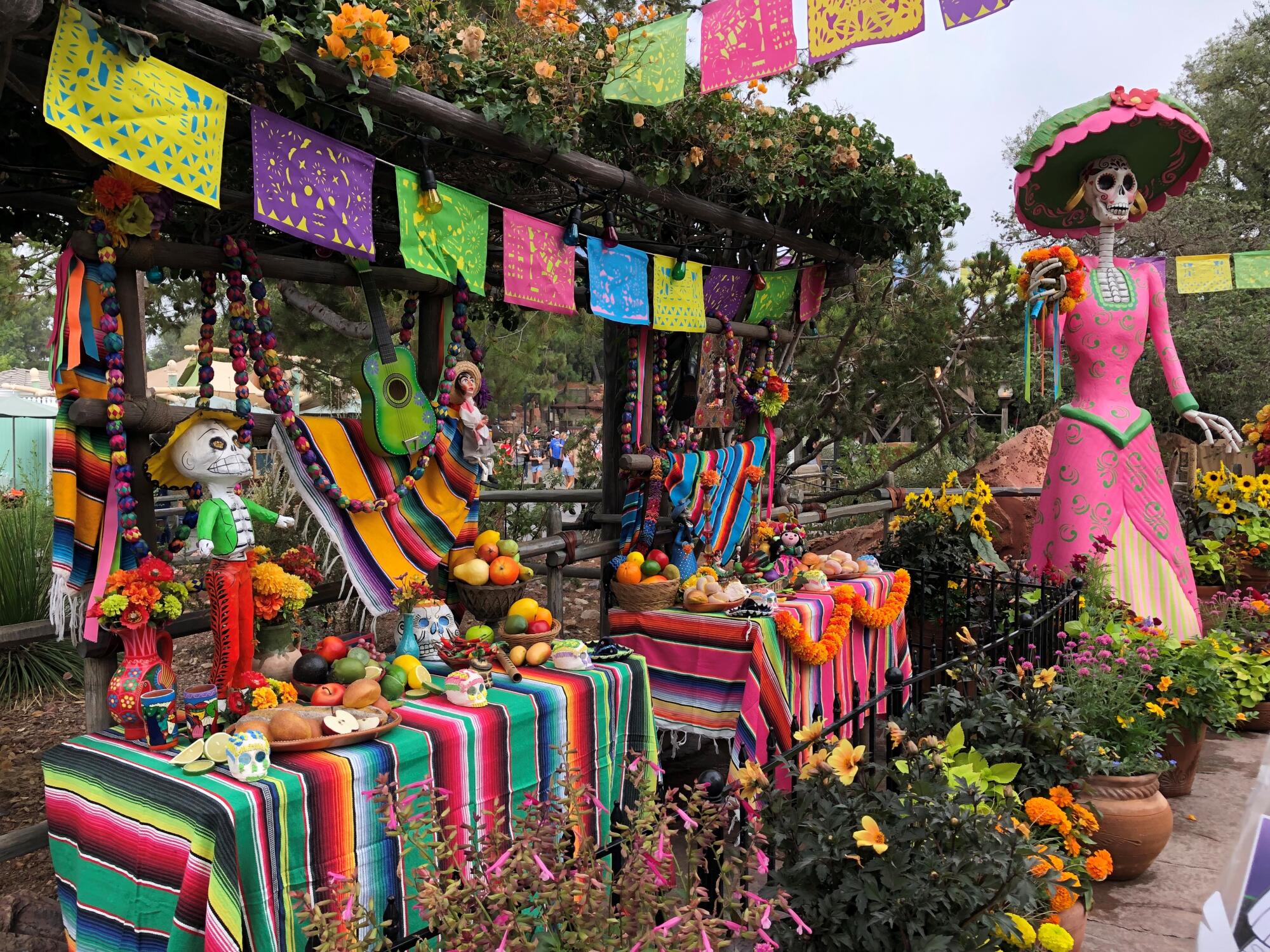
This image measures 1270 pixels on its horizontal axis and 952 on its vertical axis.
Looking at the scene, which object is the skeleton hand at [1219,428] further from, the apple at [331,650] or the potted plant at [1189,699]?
the apple at [331,650]

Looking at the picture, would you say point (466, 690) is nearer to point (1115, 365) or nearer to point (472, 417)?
point (472, 417)

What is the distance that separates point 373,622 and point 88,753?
45.7 inches

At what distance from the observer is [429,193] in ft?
10.3

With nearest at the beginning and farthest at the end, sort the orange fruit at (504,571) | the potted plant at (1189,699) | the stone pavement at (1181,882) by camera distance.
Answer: the stone pavement at (1181,882) < the orange fruit at (504,571) < the potted plant at (1189,699)

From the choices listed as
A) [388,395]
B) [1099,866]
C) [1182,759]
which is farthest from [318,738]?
[1182,759]

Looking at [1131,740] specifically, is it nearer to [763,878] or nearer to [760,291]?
[763,878]

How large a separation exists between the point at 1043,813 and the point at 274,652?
2.34 m

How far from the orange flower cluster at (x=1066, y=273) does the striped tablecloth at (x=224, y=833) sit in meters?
4.33

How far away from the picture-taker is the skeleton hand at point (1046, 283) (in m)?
5.19

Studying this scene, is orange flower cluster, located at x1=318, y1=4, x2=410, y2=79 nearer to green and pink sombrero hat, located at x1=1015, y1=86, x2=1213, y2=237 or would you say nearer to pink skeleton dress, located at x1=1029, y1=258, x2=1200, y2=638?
green and pink sombrero hat, located at x1=1015, y1=86, x2=1213, y2=237

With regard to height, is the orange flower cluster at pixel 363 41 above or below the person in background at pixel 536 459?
above

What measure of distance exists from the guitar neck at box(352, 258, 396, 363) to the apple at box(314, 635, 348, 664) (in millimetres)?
1058

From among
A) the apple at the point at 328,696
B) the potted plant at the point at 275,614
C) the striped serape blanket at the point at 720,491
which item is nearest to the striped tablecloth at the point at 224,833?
the apple at the point at 328,696

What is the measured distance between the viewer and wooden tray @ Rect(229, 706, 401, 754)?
228cm
